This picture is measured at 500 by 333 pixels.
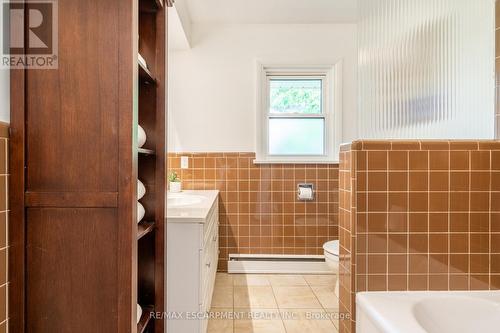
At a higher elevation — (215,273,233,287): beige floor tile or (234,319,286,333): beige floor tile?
(215,273,233,287): beige floor tile

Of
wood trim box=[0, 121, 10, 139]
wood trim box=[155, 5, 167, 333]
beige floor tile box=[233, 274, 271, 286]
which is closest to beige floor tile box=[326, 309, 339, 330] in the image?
beige floor tile box=[233, 274, 271, 286]

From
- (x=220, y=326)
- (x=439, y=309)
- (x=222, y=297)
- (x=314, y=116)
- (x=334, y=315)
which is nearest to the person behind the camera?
(x=439, y=309)

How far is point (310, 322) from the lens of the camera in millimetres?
2137

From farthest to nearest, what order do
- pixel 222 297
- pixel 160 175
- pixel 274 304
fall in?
1. pixel 222 297
2. pixel 274 304
3. pixel 160 175

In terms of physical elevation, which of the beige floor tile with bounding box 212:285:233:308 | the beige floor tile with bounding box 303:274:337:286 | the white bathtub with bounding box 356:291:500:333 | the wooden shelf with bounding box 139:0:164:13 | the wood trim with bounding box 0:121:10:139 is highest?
the wooden shelf with bounding box 139:0:164:13

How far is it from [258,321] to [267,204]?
3.76ft

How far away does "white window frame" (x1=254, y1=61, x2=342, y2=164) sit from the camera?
2.99 meters

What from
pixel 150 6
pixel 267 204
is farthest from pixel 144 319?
pixel 267 204

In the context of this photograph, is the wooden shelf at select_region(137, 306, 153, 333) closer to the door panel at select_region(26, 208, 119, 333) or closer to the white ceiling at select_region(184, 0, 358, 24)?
the door panel at select_region(26, 208, 119, 333)

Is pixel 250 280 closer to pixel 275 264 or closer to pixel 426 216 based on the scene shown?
pixel 275 264

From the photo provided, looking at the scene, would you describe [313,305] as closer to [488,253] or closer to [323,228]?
[323,228]

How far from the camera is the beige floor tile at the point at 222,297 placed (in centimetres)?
233

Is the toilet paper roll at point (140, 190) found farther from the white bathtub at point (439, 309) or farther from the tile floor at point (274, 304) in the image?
the tile floor at point (274, 304)

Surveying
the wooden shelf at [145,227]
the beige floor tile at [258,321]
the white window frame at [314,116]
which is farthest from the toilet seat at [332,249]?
the wooden shelf at [145,227]
